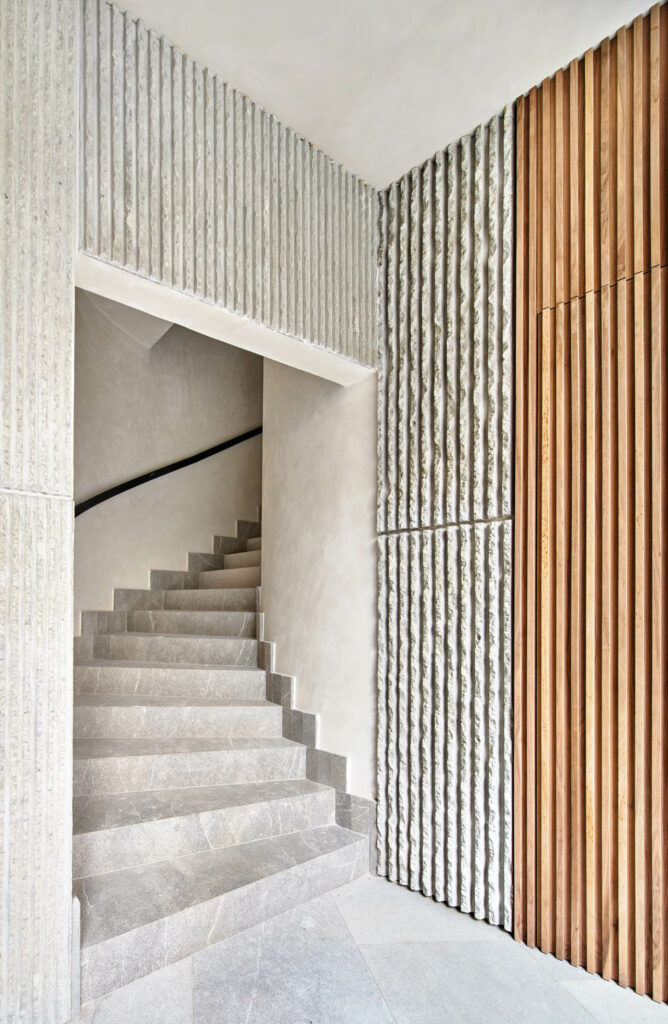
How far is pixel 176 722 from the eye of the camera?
121 inches

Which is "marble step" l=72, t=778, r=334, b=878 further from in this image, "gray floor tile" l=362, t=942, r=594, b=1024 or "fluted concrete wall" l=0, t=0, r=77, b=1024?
"gray floor tile" l=362, t=942, r=594, b=1024

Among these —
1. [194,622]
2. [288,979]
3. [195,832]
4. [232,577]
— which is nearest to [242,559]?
[232,577]

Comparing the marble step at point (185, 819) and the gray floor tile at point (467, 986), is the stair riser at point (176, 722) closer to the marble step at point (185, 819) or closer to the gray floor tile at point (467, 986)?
the marble step at point (185, 819)

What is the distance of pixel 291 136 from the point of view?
8.34ft

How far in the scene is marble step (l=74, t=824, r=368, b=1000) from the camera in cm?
189

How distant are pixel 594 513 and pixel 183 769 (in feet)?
6.53

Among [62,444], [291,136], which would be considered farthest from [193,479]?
[62,444]

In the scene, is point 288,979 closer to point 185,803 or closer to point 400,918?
point 400,918

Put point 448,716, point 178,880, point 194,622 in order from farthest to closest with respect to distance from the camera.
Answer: point 194,622, point 448,716, point 178,880

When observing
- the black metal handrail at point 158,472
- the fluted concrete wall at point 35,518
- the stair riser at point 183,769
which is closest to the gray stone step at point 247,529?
the black metal handrail at point 158,472

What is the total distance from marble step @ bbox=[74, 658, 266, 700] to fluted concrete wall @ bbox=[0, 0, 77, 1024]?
1.64 metres

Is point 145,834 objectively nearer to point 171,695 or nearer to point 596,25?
point 171,695

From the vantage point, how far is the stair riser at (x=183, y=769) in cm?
261

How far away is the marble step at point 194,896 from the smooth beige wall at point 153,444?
227 centimetres
